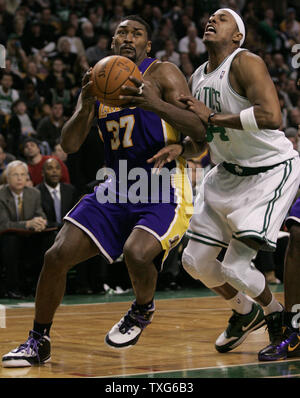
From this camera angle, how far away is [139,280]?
434cm

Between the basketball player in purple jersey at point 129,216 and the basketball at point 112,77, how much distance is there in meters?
0.13

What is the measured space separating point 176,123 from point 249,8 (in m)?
13.4

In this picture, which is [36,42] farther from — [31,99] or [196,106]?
[196,106]

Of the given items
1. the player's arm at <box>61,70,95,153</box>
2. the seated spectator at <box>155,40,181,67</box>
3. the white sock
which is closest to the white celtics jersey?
the player's arm at <box>61,70,95,153</box>

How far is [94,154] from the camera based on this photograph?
9.88 m

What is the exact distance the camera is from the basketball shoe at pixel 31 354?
4.29 m

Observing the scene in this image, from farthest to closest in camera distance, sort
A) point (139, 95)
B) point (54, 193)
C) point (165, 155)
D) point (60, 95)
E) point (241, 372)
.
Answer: point (60, 95) → point (54, 193) → point (165, 155) → point (139, 95) → point (241, 372)

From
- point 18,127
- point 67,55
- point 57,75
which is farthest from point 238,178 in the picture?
point 67,55

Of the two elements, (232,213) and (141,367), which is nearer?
(141,367)

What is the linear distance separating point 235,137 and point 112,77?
3.07ft

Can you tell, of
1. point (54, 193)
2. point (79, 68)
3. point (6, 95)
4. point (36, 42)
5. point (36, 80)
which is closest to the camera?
point (54, 193)

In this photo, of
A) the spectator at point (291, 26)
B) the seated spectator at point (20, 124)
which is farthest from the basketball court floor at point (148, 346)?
the spectator at point (291, 26)
